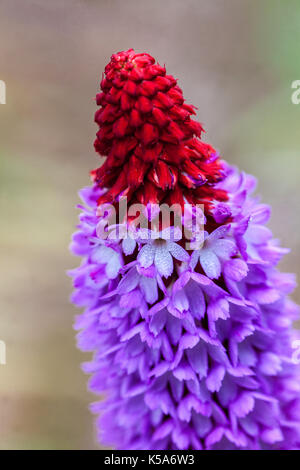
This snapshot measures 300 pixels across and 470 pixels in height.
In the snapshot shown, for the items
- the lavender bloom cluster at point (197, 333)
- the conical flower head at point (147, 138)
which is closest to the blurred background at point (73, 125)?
the lavender bloom cluster at point (197, 333)

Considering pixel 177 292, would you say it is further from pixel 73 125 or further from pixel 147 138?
pixel 73 125

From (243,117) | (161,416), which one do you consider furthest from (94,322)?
(243,117)

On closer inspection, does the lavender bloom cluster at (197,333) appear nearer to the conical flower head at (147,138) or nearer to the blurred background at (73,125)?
the conical flower head at (147,138)

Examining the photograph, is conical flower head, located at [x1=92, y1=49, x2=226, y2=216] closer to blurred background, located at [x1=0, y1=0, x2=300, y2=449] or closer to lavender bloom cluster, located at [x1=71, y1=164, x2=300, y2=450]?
lavender bloom cluster, located at [x1=71, y1=164, x2=300, y2=450]

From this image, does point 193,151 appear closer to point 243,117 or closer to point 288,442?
point 288,442

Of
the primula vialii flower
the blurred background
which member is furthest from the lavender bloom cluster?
the blurred background

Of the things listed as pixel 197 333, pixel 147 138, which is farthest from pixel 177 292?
pixel 147 138

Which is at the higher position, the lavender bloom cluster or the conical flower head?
the conical flower head
